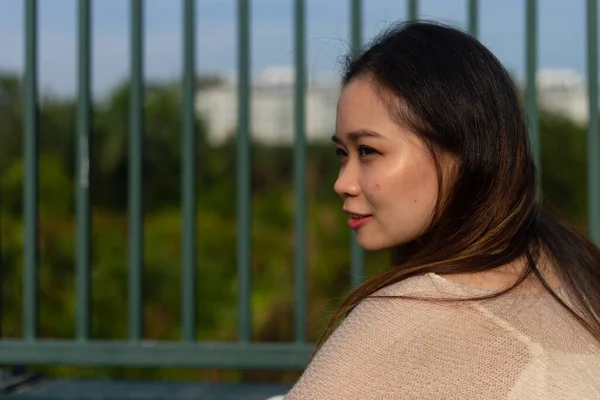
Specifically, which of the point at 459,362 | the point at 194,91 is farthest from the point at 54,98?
the point at 459,362

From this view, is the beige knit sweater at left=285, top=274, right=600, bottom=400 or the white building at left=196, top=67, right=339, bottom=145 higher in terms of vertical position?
the white building at left=196, top=67, right=339, bottom=145

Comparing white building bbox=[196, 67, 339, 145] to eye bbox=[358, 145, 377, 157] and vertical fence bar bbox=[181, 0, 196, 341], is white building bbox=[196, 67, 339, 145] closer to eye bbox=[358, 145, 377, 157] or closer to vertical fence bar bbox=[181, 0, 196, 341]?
vertical fence bar bbox=[181, 0, 196, 341]

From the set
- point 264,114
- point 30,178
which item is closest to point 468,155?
point 30,178

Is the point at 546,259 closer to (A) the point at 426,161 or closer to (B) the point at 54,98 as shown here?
(A) the point at 426,161

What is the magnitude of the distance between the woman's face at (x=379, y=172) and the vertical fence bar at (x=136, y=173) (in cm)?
102

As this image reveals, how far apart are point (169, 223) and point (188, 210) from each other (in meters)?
1.46

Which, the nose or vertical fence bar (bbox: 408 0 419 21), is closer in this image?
the nose

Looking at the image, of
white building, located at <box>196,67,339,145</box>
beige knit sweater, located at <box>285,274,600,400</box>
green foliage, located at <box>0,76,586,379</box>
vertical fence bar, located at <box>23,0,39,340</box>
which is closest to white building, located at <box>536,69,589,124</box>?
green foliage, located at <box>0,76,586,379</box>

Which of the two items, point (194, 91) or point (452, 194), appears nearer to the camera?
point (452, 194)

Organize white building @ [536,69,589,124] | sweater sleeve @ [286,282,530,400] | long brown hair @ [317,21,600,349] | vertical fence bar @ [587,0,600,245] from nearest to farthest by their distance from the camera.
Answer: sweater sleeve @ [286,282,530,400]
long brown hair @ [317,21,600,349]
vertical fence bar @ [587,0,600,245]
white building @ [536,69,589,124]

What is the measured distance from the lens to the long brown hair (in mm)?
1662

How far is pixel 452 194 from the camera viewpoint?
169 cm

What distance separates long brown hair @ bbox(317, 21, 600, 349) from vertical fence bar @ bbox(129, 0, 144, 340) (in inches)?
39.3

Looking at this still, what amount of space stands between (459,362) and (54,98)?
9.79 ft
